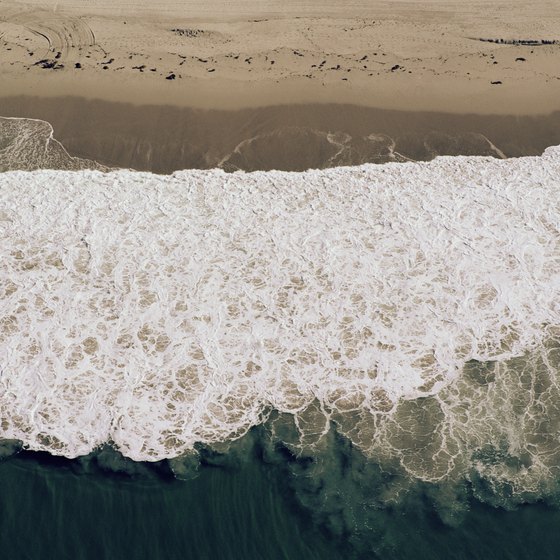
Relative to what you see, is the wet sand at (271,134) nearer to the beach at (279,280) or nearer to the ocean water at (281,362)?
the beach at (279,280)

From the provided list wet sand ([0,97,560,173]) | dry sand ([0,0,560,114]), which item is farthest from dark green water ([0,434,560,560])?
dry sand ([0,0,560,114])

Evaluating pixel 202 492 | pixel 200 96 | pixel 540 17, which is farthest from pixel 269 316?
pixel 540 17

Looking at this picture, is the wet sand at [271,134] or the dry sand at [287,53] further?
the dry sand at [287,53]

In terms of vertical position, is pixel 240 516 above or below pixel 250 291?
below

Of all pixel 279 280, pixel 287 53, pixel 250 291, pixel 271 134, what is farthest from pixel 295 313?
pixel 287 53

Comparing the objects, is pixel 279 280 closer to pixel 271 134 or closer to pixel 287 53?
pixel 271 134

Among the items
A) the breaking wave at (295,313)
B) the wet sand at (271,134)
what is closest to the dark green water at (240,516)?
the breaking wave at (295,313)
